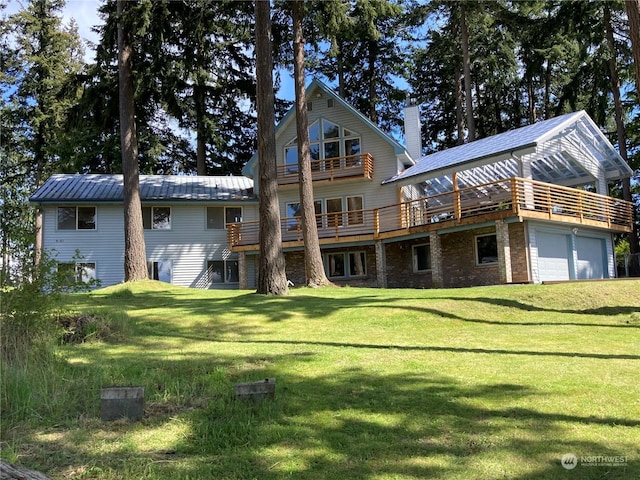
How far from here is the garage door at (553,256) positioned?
1828 centimetres

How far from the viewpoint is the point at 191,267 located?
83.1ft

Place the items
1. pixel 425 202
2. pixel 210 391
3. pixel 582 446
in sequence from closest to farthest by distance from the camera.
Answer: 1. pixel 582 446
2. pixel 210 391
3. pixel 425 202

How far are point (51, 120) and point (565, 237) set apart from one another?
3020cm

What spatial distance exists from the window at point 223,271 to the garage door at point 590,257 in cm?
1561

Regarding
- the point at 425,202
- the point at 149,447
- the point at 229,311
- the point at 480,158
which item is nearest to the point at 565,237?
the point at 480,158

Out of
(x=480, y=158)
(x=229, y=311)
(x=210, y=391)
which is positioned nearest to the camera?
(x=210, y=391)

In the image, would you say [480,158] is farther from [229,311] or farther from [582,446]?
[582,446]

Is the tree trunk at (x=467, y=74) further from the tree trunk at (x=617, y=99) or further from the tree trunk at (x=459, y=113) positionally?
the tree trunk at (x=617, y=99)

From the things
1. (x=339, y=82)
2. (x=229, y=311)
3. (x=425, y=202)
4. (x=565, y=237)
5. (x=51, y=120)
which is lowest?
(x=229, y=311)

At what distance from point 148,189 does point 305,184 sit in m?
12.1

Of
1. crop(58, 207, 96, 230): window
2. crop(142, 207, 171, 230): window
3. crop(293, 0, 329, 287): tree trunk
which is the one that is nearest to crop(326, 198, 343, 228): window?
crop(293, 0, 329, 287): tree trunk

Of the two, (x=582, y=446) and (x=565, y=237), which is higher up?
(x=565, y=237)

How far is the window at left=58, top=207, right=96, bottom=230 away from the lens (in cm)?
2402

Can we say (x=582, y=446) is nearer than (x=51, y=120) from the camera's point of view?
Yes
